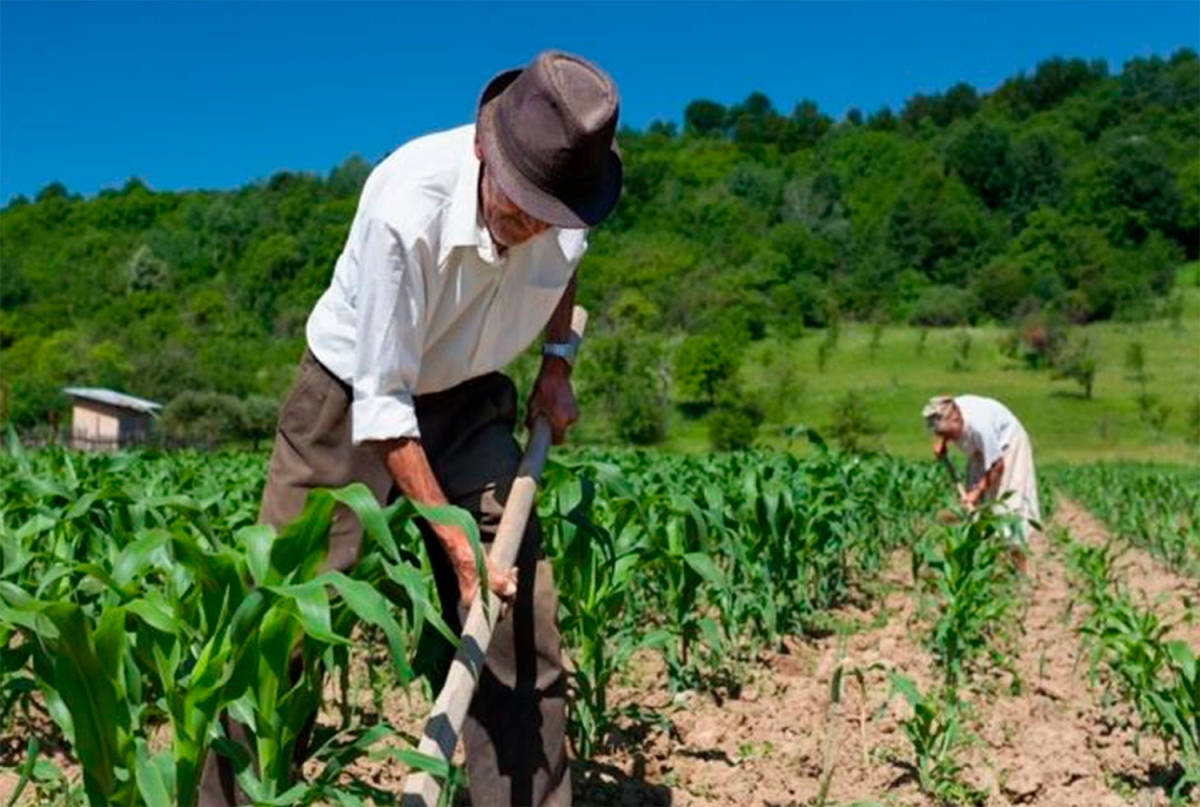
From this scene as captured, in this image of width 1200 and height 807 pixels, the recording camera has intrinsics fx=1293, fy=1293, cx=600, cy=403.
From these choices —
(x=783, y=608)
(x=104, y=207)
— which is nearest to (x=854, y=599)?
(x=783, y=608)

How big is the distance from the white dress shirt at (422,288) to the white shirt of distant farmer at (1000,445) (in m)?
5.89

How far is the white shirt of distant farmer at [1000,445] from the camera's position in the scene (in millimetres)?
8328

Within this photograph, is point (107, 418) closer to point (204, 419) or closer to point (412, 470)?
point (204, 419)

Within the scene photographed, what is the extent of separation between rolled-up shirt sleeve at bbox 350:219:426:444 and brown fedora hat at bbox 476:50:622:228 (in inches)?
10.4

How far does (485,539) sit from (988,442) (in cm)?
598

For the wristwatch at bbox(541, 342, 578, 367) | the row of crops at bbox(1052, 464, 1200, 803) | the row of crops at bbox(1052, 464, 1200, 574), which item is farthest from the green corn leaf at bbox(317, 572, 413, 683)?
the row of crops at bbox(1052, 464, 1200, 574)

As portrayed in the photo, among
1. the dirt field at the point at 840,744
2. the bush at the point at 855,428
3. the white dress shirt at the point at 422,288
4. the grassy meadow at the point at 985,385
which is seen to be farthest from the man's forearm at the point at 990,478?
the grassy meadow at the point at 985,385

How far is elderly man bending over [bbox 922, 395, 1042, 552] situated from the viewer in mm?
8250

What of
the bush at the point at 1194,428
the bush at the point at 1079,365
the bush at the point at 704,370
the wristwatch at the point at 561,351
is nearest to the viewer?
the wristwatch at the point at 561,351

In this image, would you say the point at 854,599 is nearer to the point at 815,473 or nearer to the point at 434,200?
the point at 815,473

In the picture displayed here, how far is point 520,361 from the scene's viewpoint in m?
41.8

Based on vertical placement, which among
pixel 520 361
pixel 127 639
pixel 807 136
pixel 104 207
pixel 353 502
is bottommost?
pixel 127 639

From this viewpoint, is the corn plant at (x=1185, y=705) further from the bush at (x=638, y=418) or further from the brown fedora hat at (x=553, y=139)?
the bush at (x=638, y=418)

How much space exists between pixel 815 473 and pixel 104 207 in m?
94.9
